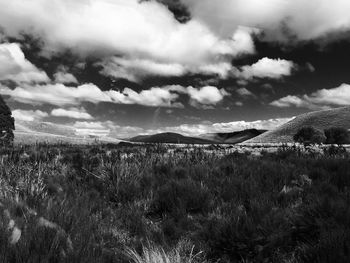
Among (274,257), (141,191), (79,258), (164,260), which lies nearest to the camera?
(79,258)

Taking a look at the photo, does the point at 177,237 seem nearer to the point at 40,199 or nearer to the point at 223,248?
the point at 223,248

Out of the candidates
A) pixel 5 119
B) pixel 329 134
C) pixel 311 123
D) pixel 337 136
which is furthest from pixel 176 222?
pixel 311 123

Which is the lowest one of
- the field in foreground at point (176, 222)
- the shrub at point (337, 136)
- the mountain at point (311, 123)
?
the field in foreground at point (176, 222)

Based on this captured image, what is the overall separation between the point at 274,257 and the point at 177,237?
3.92ft

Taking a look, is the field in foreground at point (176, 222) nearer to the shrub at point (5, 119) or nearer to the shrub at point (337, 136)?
the shrub at point (5, 119)

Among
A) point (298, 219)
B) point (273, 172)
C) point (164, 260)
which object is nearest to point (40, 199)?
point (164, 260)

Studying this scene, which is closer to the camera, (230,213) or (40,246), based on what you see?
(40,246)

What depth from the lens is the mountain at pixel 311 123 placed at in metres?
131

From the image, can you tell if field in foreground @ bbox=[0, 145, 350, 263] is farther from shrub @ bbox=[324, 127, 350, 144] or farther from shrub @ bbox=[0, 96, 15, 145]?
shrub @ bbox=[324, 127, 350, 144]

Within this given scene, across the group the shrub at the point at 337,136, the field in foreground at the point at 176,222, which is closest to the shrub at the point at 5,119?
the field in foreground at the point at 176,222

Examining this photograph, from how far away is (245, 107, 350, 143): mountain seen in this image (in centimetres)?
13062

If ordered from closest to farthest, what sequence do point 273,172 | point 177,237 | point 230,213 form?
1. point 177,237
2. point 230,213
3. point 273,172

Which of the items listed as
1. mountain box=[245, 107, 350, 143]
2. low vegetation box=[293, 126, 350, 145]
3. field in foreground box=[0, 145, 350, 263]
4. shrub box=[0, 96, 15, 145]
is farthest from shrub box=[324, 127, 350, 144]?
field in foreground box=[0, 145, 350, 263]

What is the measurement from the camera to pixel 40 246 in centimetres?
307
